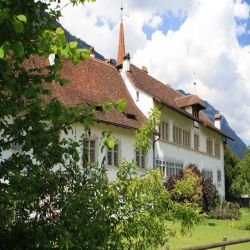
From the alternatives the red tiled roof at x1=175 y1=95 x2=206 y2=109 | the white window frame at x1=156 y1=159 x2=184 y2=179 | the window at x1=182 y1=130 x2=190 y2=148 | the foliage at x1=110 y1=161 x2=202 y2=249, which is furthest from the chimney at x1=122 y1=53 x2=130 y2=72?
the foliage at x1=110 y1=161 x2=202 y2=249

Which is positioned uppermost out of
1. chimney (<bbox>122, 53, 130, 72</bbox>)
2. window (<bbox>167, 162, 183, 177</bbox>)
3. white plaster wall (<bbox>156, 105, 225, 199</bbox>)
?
chimney (<bbox>122, 53, 130, 72</bbox>)

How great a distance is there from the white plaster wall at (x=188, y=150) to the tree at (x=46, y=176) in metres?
28.8

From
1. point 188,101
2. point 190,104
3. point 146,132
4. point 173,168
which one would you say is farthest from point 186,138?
point 146,132

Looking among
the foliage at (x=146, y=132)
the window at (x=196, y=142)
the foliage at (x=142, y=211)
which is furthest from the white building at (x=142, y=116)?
the foliage at (x=142, y=211)

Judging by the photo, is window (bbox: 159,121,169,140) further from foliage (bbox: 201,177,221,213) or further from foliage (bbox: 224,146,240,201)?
foliage (bbox: 224,146,240,201)

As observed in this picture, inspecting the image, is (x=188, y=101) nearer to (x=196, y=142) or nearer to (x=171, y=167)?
(x=196, y=142)

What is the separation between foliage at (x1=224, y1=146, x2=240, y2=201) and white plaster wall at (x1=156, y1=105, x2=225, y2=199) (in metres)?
9.52

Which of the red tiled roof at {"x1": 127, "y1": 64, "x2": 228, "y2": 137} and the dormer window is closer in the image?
the red tiled roof at {"x1": 127, "y1": 64, "x2": 228, "y2": 137}

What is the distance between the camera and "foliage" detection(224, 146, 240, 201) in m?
57.9

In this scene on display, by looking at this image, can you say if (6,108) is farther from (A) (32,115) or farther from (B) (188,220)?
(B) (188,220)

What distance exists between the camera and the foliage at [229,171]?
5791cm

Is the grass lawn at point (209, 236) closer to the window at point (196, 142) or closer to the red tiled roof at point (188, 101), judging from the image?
the window at point (196, 142)

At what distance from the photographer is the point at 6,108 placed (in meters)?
4.38

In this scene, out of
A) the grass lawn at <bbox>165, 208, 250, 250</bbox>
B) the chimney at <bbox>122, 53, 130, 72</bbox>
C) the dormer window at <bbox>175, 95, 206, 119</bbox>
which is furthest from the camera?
the dormer window at <bbox>175, 95, 206, 119</bbox>
